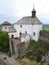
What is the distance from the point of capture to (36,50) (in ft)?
172

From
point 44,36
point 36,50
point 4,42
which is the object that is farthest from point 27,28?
point 36,50

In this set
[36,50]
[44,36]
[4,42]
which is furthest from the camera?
[4,42]

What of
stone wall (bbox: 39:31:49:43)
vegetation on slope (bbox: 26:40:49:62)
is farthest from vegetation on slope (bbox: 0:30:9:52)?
stone wall (bbox: 39:31:49:43)

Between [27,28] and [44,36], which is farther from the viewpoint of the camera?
[27,28]

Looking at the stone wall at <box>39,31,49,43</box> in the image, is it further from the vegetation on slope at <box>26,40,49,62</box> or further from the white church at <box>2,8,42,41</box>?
the white church at <box>2,8,42,41</box>

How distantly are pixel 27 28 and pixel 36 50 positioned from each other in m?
8.55

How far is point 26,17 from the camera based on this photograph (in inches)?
2377

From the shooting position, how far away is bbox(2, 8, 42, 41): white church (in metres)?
57.2

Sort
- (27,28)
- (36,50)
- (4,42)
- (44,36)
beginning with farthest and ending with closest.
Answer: (4,42), (27,28), (44,36), (36,50)

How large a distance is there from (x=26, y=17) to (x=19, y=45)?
10236mm

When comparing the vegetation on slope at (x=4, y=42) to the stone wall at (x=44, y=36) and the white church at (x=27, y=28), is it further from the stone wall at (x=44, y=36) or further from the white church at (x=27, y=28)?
the stone wall at (x=44, y=36)

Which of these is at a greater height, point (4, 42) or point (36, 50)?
point (36, 50)

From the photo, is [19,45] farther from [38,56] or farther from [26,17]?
[26,17]

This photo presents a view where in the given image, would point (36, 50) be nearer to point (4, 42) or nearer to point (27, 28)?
point (27, 28)
